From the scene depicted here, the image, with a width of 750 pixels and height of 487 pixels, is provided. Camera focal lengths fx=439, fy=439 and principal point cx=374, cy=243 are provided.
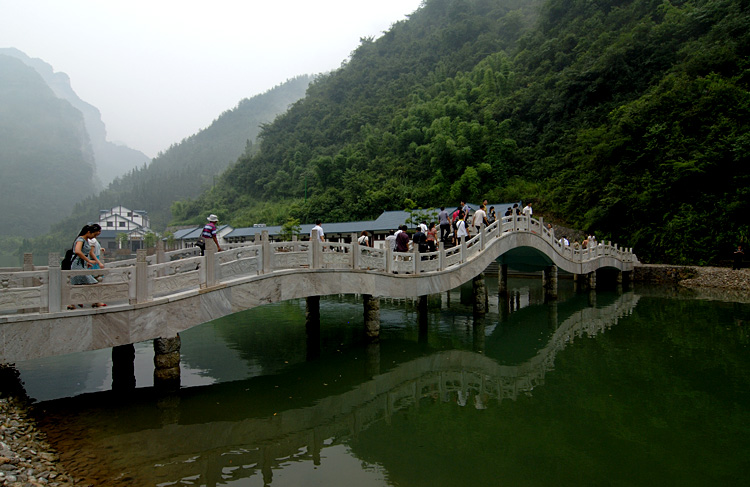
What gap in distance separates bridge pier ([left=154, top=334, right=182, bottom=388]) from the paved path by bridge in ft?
0.81

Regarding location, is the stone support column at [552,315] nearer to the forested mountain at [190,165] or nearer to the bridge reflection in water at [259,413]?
the bridge reflection in water at [259,413]

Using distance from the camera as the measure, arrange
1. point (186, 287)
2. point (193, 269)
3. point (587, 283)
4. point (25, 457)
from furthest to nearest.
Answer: point (587, 283) < point (193, 269) < point (186, 287) < point (25, 457)

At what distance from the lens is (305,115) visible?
85250 millimetres

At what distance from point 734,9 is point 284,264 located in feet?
139

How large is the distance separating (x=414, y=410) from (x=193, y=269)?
5.60m

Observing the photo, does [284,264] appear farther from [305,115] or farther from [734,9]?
[305,115]

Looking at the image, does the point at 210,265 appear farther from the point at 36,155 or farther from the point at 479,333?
the point at 36,155

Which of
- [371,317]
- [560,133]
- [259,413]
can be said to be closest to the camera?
[259,413]

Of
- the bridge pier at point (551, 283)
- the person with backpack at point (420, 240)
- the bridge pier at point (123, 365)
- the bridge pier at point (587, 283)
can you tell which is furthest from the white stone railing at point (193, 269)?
the bridge pier at point (587, 283)

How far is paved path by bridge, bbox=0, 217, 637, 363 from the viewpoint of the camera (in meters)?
6.88

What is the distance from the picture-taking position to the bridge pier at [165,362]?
8.40m

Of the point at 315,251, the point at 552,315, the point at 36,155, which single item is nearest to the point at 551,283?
the point at 552,315

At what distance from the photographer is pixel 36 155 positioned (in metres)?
126

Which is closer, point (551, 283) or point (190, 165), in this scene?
point (551, 283)
